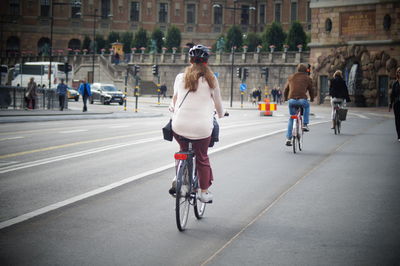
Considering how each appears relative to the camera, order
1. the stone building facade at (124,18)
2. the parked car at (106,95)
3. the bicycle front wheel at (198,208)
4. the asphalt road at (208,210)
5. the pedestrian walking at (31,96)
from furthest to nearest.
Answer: the stone building facade at (124,18) < the parked car at (106,95) < the pedestrian walking at (31,96) < the bicycle front wheel at (198,208) < the asphalt road at (208,210)

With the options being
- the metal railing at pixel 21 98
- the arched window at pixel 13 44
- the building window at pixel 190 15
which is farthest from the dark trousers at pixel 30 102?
the building window at pixel 190 15

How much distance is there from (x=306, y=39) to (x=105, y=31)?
123ft

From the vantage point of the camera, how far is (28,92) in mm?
34594

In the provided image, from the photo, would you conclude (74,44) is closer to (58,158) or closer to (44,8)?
(44,8)

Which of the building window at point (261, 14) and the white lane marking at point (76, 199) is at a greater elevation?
the building window at point (261, 14)

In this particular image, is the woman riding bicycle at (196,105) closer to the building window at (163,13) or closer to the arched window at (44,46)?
the arched window at (44,46)

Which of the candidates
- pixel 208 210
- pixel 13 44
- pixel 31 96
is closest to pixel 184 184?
pixel 208 210

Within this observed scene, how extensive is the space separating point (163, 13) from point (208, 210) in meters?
93.1

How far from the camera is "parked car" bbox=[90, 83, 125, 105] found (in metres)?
51.7

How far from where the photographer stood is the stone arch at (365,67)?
52.4m

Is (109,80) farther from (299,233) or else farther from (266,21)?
(299,233)

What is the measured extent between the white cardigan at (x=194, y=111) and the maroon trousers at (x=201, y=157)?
0.08 metres

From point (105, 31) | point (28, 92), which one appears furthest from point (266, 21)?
point (28, 92)

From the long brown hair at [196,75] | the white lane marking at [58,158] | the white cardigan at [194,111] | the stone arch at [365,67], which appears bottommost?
the white lane marking at [58,158]
